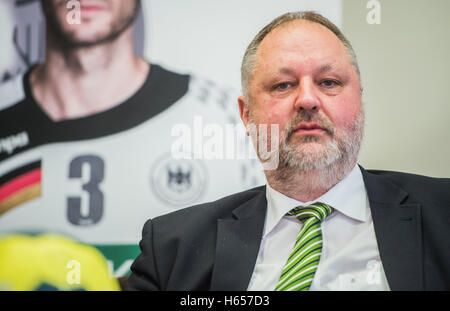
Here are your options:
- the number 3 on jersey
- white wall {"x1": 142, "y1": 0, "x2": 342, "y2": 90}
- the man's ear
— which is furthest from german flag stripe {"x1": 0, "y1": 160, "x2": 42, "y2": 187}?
the man's ear

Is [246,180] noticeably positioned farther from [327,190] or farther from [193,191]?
[327,190]

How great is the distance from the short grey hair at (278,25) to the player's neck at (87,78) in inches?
15.4

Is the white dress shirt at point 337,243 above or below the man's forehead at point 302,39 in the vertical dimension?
below

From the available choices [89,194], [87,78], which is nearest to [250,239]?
[89,194]

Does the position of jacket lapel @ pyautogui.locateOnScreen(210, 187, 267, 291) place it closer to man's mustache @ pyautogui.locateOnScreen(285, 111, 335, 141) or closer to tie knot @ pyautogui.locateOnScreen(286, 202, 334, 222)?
tie knot @ pyautogui.locateOnScreen(286, 202, 334, 222)

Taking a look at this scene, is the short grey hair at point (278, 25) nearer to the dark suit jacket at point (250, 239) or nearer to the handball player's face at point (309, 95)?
the handball player's face at point (309, 95)

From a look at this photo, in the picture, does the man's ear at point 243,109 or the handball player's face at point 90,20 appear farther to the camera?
the handball player's face at point 90,20

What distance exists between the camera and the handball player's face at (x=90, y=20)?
5.25ft

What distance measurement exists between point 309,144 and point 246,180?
39 centimetres

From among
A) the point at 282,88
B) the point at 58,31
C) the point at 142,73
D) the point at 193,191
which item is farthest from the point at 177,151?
the point at 58,31

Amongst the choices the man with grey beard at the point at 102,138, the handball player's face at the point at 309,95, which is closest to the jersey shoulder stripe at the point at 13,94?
the man with grey beard at the point at 102,138

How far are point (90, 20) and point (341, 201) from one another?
1.02 m

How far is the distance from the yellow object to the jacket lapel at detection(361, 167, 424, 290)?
84 centimetres

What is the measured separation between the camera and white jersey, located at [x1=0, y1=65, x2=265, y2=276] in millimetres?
1520
